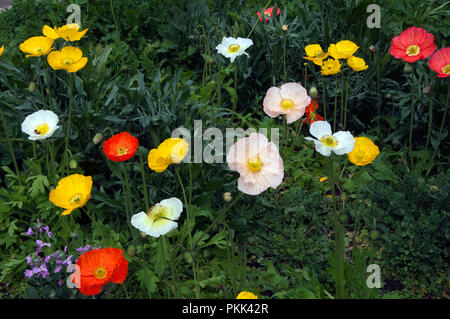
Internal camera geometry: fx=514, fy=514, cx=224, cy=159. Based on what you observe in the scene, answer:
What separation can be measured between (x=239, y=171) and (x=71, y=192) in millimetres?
594

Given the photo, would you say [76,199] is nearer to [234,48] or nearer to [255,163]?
[255,163]

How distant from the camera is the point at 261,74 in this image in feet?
10.2

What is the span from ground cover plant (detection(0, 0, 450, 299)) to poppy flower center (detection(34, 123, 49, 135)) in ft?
0.04

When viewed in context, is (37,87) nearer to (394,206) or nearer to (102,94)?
(102,94)

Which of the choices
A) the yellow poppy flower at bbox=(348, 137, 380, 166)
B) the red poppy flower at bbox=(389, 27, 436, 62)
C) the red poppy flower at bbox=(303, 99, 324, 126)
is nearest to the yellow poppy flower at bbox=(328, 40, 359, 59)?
the red poppy flower at bbox=(389, 27, 436, 62)

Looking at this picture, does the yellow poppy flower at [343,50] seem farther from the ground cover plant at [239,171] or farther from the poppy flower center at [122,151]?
the poppy flower center at [122,151]

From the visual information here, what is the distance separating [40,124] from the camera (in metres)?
2.08

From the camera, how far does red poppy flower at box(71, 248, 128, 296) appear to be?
5.16ft

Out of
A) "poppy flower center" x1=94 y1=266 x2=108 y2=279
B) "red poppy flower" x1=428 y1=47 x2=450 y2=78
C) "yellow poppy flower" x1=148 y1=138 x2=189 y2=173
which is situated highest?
"red poppy flower" x1=428 y1=47 x2=450 y2=78

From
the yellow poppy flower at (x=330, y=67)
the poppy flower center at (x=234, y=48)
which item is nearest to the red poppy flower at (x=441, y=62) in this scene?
the yellow poppy flower at (x=330, y=67)

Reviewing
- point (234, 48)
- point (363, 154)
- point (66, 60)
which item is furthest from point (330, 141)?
point (66, 60)

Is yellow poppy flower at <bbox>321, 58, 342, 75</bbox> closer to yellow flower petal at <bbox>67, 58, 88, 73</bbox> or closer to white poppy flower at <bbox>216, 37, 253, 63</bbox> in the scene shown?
white poppy flower at <bbox>216, 37, 253, 63</bbox>

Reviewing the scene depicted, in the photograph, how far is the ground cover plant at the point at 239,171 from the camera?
1.83 m
